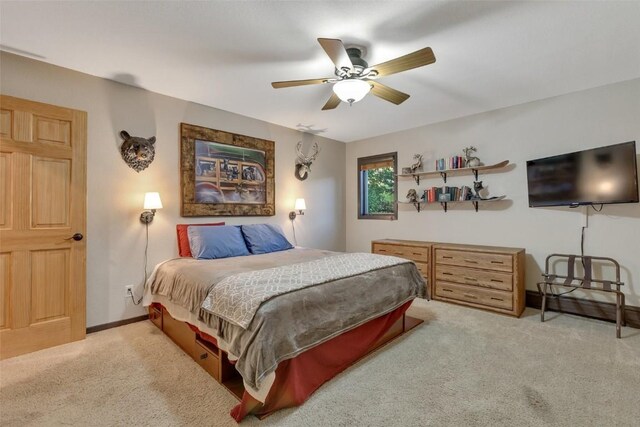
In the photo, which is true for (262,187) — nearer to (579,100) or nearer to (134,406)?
(134,406)

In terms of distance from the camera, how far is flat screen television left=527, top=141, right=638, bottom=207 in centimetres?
Result: 280

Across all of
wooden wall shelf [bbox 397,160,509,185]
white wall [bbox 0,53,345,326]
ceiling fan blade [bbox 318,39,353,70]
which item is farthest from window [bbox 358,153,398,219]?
ceiling fan blade [bbox 318,39,353,70]

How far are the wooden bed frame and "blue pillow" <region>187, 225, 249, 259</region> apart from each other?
0.65 m

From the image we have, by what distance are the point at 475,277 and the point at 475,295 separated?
0.72 feet

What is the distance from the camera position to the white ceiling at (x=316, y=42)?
1.99m

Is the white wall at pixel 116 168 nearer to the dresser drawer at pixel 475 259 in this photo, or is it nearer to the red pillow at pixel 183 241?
the red pillow at pixel 183 241

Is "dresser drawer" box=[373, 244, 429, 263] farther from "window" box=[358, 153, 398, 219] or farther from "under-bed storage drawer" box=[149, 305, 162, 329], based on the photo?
"under-bed storage drawer" box=[149, 305, 162, 329]

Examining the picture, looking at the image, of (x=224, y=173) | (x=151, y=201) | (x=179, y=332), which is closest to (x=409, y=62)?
(x=224, y=173)

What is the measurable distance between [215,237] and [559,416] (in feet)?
10.2

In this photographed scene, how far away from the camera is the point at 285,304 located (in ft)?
5.98

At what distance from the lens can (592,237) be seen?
10.7 ft

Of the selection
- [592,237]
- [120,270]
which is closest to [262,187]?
[120,270]

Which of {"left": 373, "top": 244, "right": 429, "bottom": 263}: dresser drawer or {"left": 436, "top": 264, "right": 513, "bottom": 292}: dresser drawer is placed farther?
{"left": 373, "top": 244, "right": 429, "bottom": 263}: dresser drawer

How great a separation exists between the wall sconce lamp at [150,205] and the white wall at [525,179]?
351cm
